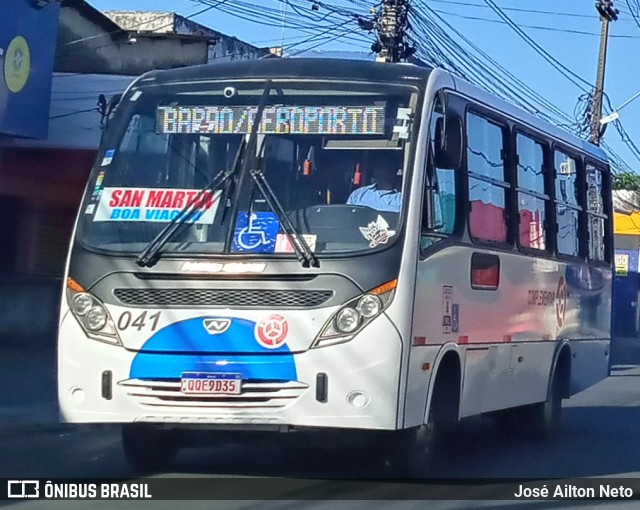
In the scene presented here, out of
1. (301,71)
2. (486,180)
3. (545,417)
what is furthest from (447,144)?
(545,417)

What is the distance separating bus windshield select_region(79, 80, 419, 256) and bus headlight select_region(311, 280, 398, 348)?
0.36 meters

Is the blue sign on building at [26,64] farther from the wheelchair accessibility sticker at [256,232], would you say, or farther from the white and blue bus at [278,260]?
the wheelchair accessibility sticker at [256,232]

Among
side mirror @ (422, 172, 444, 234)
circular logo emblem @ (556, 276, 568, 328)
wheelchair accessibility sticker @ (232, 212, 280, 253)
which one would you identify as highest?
side mirror @ (422, 172, 444, 234)

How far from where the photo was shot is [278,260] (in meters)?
8.76

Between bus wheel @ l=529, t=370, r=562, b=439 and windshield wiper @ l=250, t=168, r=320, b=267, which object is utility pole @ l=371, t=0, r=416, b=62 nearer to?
bus wheel @ l=529, t=370, r=562, b=439

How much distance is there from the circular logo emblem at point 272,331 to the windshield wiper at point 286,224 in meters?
0.41

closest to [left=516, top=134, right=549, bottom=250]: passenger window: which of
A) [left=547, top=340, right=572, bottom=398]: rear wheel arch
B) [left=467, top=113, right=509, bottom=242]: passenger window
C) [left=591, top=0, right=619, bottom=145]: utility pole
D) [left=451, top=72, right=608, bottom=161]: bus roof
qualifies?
[left=451, top=72, right=608, bottom=161]: bus roof

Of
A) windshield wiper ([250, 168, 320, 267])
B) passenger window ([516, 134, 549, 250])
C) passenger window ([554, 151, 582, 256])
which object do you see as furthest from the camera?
passenger window ([554, 151, 582, 256])

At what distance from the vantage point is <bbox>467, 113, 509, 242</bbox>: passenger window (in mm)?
10375

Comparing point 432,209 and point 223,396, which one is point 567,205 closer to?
point 432,209

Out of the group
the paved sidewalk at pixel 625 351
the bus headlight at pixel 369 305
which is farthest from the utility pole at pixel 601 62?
the bus headlight at pixel 369 305

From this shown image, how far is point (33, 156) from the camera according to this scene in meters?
23.8

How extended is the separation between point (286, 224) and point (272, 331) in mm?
744

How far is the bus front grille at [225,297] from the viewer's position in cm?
869
